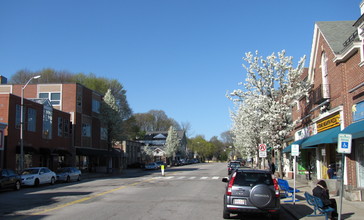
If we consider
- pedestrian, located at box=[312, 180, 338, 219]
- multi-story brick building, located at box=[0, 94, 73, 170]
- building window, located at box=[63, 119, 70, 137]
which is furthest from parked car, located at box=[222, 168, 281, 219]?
building window, located at box=[63, 119, 70, 137]

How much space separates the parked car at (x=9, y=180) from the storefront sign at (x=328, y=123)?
18.9 meters

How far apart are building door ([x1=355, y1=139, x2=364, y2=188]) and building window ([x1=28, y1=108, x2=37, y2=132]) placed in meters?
29.3

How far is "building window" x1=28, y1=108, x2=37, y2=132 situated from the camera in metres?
34.6

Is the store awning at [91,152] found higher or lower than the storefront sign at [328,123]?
lower

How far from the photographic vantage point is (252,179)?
10.8 m

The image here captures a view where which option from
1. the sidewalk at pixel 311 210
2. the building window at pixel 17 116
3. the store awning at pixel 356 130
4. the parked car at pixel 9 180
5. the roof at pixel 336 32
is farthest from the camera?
the building window at pixel 17 116

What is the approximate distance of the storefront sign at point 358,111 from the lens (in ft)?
49.4

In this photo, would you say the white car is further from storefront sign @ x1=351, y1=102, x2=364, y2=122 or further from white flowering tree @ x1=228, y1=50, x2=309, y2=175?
storefront sign @ x1=351, y1=102, x2=364, y2=122

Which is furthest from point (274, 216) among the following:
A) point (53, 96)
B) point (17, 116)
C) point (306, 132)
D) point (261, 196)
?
point (53, 96)

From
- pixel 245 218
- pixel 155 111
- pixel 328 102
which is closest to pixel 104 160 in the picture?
pixel 328 102

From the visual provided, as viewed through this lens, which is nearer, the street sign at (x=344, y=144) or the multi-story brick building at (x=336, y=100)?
the street sign at (x=344, y=144)

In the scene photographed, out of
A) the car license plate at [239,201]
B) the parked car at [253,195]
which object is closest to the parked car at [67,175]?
the parked car at [253,195]

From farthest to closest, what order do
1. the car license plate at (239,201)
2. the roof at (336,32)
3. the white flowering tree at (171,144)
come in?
the white flowering tree at (171,144) → the roof at (336,32) → the car license plate at (239,201)

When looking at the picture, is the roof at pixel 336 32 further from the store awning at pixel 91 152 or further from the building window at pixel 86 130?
the building window at pixel 86 130
